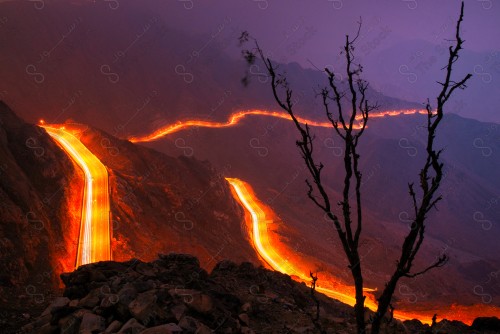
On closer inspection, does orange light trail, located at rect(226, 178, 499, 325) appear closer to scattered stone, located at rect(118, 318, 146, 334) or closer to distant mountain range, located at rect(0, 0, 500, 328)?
distant mountain range, located at rect(0, 0, 500, 328)

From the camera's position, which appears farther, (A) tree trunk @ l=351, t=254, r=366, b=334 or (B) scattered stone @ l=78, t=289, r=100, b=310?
(B) scattered stone @ l=78, t=289, r=100, b=310

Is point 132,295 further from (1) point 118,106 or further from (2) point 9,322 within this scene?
(1) point 118,106

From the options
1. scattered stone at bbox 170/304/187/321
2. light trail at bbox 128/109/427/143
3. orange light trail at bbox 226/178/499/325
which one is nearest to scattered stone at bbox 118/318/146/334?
scattered stone at bbox 170/304/187/321

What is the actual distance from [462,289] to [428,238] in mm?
42191

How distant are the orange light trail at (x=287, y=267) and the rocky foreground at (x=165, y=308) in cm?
2047

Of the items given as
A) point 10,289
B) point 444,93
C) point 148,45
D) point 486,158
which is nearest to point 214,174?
point 10,289

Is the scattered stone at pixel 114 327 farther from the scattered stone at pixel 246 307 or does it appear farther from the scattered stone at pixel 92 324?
the scattered stone at pixel 246 307

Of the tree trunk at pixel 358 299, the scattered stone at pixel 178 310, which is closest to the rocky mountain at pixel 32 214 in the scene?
the scattered stone at pixel 178 310

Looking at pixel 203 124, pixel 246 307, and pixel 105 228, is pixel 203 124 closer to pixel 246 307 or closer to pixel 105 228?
pixel 105 228

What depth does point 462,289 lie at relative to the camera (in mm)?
65500

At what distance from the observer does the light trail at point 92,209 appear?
30.1 metres

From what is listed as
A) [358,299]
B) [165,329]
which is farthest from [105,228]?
[358,299]

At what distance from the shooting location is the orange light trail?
3216cm

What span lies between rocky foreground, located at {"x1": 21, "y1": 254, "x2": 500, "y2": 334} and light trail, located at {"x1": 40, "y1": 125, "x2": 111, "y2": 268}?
1665cm
